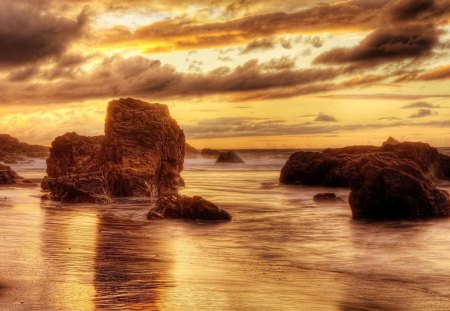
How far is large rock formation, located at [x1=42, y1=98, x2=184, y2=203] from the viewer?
2800 centimetres

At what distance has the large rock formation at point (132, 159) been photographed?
28000 millimetres

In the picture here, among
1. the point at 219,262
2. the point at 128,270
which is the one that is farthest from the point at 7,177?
the point at 128,270

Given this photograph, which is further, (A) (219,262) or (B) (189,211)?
(B) (189,211)

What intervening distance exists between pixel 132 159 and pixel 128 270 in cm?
1940

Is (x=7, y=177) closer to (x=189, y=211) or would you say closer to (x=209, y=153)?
(x=189, y=211)

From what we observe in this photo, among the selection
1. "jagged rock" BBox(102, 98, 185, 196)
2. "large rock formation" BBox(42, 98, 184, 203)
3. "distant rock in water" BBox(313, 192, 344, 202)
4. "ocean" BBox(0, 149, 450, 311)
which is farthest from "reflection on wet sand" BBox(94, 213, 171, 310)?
"distant rock in water" BBox(313, 192, 344, 202)

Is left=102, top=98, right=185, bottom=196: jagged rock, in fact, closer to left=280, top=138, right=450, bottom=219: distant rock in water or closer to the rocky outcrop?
the rocky outcrop

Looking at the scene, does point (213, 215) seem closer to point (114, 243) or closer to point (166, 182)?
point (114, 243)

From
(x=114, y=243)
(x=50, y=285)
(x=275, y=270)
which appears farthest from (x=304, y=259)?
(x=50, y=285)

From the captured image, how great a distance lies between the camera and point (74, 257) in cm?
1303

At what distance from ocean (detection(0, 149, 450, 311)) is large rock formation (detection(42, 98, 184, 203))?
4740 millimetres

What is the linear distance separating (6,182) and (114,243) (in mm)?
26860

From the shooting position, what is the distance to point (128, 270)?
1176 centimetres

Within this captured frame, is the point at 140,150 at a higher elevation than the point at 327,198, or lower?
higher
